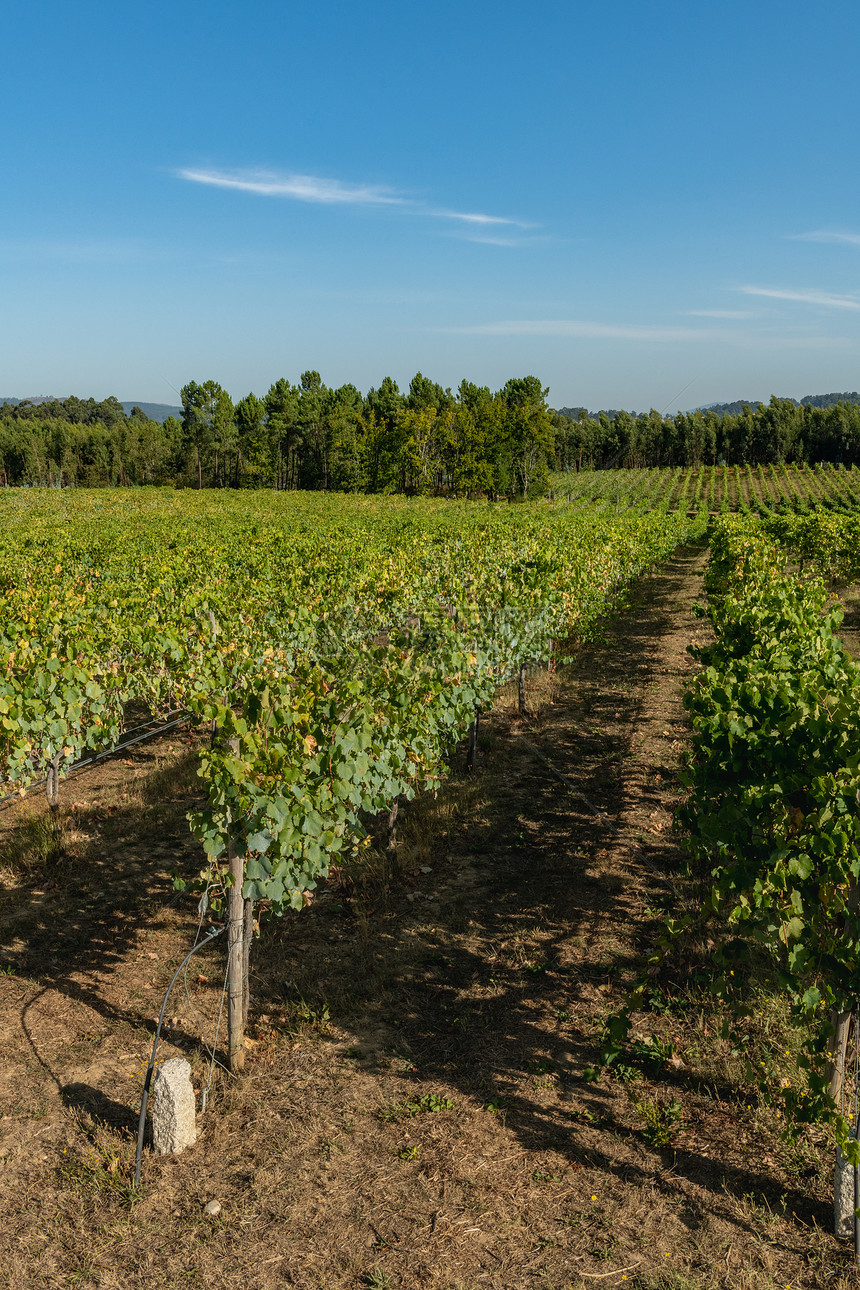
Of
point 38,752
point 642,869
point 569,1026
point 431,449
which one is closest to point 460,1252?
point 569,1026

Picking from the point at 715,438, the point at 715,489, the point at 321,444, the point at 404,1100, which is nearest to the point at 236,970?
the point at 404,1100

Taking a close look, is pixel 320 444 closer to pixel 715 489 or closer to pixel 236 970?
pixel 715 489

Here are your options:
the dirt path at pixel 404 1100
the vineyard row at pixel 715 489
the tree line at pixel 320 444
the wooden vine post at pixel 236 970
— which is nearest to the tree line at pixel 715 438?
the vineyard row at pixel 715 489

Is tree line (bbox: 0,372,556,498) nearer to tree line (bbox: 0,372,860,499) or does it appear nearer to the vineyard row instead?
tree line (bbox: 0,372,860,499)

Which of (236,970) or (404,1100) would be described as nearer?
(404,1100)

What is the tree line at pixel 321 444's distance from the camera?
251 ft

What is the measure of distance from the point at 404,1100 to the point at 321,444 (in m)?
81.7

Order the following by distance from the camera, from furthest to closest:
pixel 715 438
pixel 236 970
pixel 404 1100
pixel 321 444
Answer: pixel 715 438 < pixel 321 444 < pixel 236 970 < pixel 404 1100

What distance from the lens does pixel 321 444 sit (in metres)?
81.7

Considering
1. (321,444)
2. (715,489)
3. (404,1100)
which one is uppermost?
(321,444)

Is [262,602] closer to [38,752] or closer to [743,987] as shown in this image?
[38,752]

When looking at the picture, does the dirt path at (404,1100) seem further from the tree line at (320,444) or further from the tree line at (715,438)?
the tree line at (715,438)

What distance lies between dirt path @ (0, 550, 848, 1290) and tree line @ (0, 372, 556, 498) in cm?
6973

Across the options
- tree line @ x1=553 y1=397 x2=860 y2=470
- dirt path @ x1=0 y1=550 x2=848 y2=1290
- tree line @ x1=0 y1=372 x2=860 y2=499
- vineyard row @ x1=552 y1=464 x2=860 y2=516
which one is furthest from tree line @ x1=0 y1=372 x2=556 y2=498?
dirt path @ x1=0 y1=550 x2=848 y2=1290
